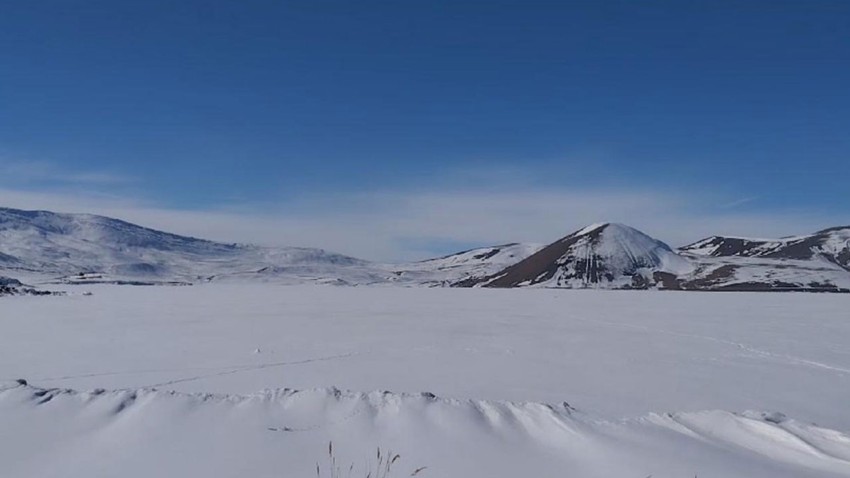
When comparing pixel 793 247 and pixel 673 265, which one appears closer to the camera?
pixel 673 265

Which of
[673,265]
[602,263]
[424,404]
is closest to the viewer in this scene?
[424,404]

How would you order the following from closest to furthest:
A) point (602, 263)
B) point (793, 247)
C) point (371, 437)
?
point (371, 437)
point (602, 263)
point (793, 247)

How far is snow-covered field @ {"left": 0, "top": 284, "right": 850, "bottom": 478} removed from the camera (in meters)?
5.05

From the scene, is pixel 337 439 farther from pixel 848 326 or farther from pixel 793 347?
pixel 848 326

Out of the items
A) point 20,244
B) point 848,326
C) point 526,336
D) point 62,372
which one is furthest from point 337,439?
point 20,244

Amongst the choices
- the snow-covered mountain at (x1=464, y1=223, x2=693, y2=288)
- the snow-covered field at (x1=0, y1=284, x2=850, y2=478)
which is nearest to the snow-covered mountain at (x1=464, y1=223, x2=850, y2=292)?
the snow-covered mountain at (x1=464, y1=223, x2=693, y2=288)

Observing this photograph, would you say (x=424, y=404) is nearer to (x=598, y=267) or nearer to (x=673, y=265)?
(x=598, y=267)

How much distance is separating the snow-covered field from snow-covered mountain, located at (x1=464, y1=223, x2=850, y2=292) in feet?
274

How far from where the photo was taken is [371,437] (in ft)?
18.3

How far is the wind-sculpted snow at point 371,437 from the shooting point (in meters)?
4.89

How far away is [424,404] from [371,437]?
1.10 metres

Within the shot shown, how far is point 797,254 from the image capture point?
5197 inches

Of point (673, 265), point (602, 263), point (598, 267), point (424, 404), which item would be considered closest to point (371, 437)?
point (424, 404)

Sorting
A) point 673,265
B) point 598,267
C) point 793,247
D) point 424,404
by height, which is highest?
point 793,247
